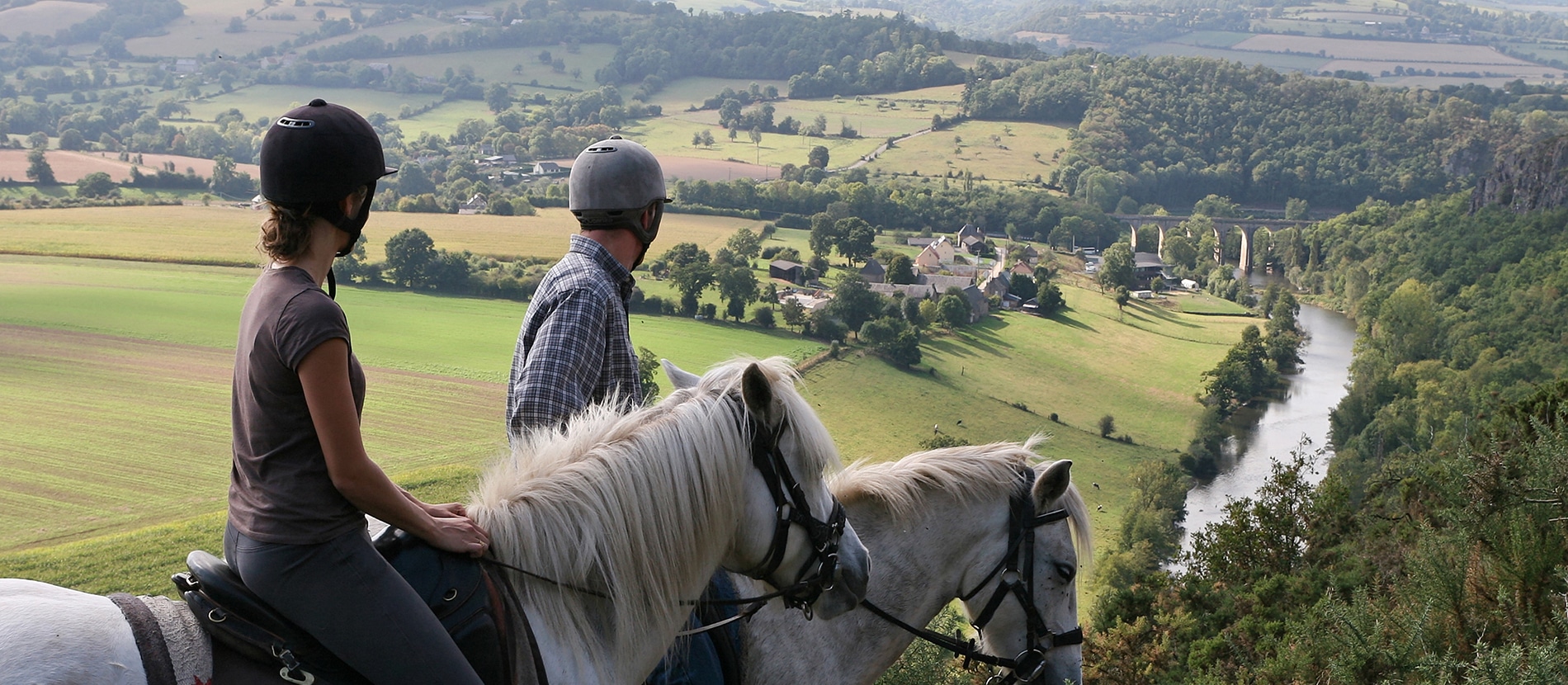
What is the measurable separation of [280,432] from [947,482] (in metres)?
3.05

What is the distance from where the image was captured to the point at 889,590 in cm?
470

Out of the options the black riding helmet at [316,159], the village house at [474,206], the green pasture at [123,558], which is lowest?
the village house at [474,206]

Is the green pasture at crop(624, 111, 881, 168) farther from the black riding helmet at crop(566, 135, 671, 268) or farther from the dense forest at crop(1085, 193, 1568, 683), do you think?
the black riding helmet at crop(566, 135, 671, 268)

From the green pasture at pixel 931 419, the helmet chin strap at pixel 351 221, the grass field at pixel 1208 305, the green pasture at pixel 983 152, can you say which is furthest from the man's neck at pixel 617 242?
the green pasture at pixel 983 152

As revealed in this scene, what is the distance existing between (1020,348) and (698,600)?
207ft

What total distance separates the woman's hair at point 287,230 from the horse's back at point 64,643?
953mm

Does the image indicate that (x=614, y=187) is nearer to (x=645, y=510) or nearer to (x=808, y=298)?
(x=645, y=510)

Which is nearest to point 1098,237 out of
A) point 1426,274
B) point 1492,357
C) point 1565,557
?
point 1426,274

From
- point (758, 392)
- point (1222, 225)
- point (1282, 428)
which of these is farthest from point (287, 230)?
point (1222, 225)

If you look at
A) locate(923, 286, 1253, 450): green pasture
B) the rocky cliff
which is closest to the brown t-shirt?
locate(923, 286, 1253, 450): green pasture

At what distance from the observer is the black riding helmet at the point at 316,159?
2.68 m

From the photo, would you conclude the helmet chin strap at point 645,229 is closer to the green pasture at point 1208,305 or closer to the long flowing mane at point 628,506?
the long flowing mane at point 628,506

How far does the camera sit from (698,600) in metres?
3.46

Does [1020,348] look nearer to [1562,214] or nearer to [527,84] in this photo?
[1562,214]
